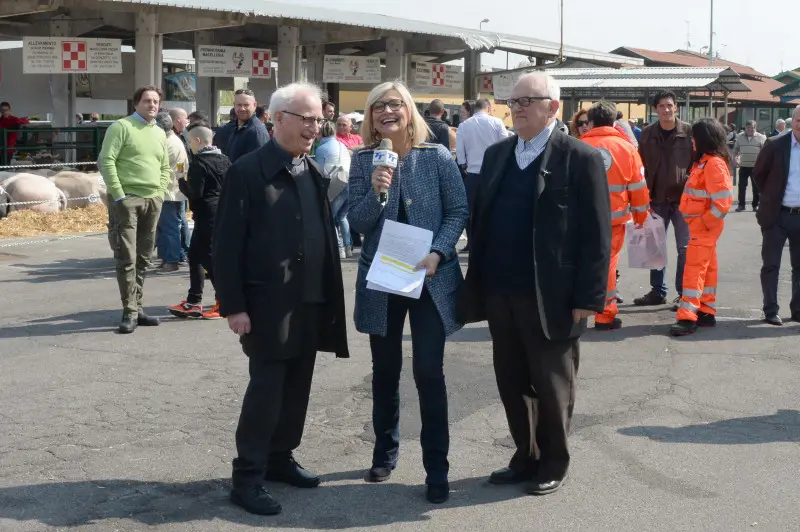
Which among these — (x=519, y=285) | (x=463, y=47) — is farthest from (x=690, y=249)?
(x=463, y=47)

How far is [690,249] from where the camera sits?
29.8ft

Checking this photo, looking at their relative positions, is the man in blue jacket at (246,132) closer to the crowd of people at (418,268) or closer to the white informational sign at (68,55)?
the crowd of people at (418,268)

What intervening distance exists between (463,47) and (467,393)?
18830 millimetres

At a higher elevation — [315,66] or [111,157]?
[315,66]

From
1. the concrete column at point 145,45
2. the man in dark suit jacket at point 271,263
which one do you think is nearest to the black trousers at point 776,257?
the man in dark suit jacket at point 271,263

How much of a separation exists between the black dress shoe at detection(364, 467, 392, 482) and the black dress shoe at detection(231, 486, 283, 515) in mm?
568

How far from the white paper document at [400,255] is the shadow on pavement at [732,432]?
196 cm

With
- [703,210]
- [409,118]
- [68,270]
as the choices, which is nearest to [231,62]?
[68,270]

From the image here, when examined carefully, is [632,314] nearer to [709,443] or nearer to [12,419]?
[709,443]

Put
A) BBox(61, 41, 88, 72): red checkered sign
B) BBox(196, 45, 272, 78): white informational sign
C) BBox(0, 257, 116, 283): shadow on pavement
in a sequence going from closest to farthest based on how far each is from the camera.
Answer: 1. BBox(0, 257, 116, 283): shadow on pavement
2. BBox(61, 41, 88, 72): red checkered sign
3. BBox(196, 45, 272, 78): white informational sign

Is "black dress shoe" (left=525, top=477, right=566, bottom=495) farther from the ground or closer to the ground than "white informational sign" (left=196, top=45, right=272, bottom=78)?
closer to the ground

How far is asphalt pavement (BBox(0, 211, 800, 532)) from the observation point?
188 inches

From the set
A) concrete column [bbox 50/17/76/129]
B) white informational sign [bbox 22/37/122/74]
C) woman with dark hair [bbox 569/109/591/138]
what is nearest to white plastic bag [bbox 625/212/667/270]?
woman with dark hair [bbox 569/109/591/138]

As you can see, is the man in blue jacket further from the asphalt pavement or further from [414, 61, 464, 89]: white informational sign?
[414, 61, 464, 89]: white informational sign
